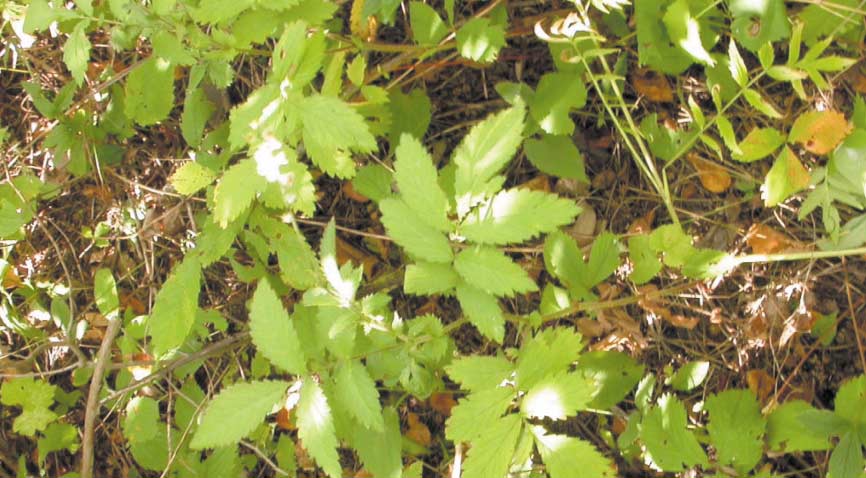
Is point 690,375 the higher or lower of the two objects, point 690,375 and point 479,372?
the lower

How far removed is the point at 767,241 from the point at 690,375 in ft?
1.38

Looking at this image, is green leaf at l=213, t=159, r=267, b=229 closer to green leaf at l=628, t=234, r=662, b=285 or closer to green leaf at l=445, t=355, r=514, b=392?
green leaf at l=445, t=355, r=514, b=392

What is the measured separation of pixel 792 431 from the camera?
1.76m

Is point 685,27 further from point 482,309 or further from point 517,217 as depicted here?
point 482,309

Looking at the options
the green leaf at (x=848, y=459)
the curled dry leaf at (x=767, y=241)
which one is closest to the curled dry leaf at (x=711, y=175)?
the curled dry leaf at (x=767, y=241)

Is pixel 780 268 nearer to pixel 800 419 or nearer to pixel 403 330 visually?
pixel 800 419

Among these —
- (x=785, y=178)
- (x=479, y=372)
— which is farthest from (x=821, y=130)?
(x=479, y=372)

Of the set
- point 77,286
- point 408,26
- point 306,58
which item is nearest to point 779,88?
point 408,26

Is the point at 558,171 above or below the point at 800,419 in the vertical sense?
above

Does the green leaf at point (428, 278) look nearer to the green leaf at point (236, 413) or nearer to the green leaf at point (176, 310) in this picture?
the green leaf at point (236, 413)

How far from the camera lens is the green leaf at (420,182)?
1.33 metres

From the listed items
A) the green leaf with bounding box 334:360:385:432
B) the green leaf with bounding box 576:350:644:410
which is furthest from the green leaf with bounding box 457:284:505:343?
the green leaf with bounding box 576:350:644:410

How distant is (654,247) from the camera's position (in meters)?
1.59

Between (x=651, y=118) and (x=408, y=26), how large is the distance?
0.74m
